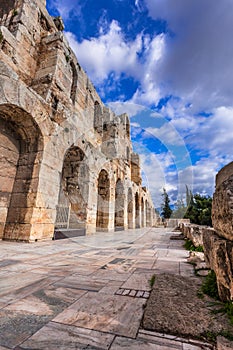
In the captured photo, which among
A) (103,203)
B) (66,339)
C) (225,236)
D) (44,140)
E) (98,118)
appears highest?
(98,118)

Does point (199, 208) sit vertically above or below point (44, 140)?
below

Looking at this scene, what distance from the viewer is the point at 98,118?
519 inches

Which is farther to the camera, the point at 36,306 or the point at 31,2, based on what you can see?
the point at 31,2

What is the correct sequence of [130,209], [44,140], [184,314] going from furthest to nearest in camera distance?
[130,209], [44,140], [184,314]

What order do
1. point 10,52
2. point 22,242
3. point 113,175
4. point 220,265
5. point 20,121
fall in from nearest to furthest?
point 220,265
point 22,242
point 20,121
point 10,52
point 113,175

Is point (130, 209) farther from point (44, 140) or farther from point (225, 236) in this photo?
point (225, 236)

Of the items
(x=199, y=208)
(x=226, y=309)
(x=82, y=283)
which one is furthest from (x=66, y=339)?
(x=199, y=208)

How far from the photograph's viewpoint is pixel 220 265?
4.65ft

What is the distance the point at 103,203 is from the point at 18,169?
5523 mm

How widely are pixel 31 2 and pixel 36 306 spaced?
1154 centimetres

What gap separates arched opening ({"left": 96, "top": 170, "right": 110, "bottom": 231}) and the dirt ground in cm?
843

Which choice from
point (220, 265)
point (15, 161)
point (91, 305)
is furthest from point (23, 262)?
point (15, 161)

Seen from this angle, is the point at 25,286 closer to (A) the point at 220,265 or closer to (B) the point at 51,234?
(A) the point at 220,265

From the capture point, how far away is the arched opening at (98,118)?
42.8 ft
